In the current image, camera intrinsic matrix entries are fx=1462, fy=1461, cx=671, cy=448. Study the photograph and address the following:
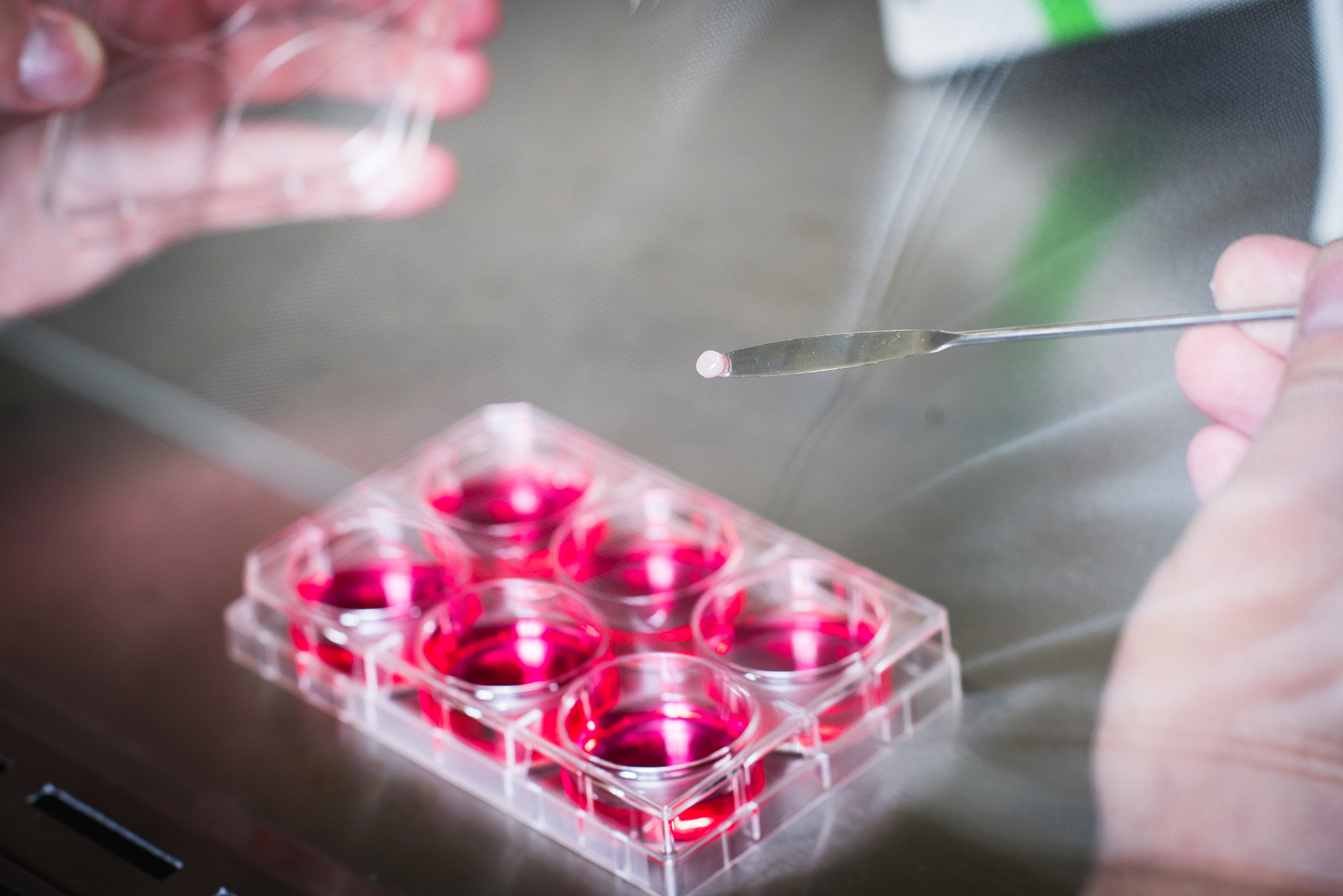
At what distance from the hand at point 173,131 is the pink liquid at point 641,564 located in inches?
15.4

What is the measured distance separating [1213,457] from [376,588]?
0.49 metres

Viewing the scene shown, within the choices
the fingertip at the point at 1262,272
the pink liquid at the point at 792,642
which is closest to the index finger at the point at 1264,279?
the fingertip at the point at 1262,272

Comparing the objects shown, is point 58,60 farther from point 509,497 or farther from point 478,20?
point 509,497

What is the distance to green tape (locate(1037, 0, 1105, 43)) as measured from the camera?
775 mm

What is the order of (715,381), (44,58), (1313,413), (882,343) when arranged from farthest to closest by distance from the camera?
(44,58), (715,381), (882,343), (1313,413)

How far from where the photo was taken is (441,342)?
1.10 meters

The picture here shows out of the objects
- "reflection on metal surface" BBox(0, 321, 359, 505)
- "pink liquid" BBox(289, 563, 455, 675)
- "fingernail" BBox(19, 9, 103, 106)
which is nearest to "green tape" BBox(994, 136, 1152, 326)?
"pink liquid" BBox(289, 563, 455, 675)

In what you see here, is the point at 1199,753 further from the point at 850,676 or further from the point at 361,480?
the point at 361,480

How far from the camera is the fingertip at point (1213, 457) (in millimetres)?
679

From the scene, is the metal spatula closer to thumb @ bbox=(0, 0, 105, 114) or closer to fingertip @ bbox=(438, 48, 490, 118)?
fingertip @ bbox=(438, 48, 490, 118)

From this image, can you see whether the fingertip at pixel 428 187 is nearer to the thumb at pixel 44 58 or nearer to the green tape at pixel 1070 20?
the thumb at pixel 44 58

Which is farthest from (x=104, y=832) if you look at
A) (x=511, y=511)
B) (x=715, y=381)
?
(x=715, y=381)

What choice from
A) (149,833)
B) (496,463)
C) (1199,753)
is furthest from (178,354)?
(1199,753)

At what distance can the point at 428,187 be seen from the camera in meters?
1.15
